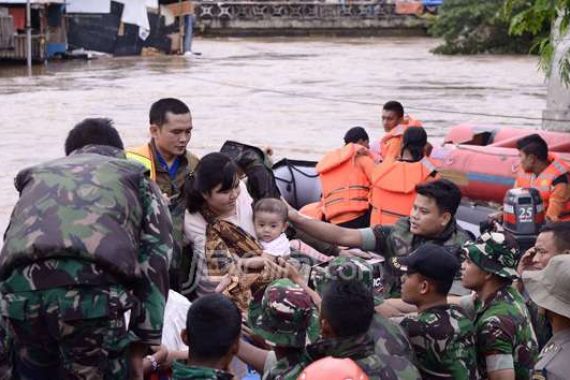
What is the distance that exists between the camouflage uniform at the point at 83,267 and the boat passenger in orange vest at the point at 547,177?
447 centimetres

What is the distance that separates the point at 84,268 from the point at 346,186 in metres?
4.49

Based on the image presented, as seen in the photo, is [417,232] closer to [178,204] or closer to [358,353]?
[178,204]

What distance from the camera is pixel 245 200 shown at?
571cm

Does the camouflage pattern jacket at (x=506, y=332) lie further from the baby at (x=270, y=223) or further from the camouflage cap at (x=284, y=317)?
the baby at (x=270, y=223)

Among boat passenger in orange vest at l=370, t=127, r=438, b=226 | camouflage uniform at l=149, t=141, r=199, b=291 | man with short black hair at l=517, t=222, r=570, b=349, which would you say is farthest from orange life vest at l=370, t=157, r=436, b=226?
man with short black hair at l=517, t=222, r=570, b=349

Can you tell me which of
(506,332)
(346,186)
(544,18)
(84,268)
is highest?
(544,18)

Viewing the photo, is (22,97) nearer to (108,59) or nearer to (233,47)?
(108,59)

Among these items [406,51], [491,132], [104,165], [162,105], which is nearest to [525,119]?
[491,132]

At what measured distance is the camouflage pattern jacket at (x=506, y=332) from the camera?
4441 millimetres

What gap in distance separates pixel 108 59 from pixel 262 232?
33.2 m

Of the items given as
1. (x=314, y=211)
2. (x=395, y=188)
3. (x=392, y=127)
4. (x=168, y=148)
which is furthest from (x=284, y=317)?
(x=392, y=127)

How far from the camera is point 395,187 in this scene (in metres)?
7.75

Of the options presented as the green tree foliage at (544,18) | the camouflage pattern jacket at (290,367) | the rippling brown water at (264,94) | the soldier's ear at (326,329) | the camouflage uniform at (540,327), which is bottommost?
the rippling brown water at (264,94)

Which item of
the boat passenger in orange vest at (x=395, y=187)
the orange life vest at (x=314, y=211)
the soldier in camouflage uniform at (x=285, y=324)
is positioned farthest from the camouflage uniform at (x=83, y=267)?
the orange life vest at (x=314, y=211)
